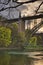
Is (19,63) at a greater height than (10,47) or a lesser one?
greater

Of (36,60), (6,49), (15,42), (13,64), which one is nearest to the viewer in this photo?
(13,64)

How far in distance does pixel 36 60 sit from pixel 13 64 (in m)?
0.55

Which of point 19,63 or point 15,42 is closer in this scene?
point 19,63

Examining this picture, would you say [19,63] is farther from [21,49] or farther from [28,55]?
[21,49]

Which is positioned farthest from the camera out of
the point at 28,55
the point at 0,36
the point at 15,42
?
the point at 15,42

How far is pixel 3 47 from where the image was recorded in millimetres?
5609

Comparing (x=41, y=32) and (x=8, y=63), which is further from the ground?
(x=8, y=63)

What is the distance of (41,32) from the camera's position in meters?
7.41

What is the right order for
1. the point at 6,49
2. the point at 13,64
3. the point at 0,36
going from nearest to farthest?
the point at 13,64
the point at 0,36
the point at 6,49

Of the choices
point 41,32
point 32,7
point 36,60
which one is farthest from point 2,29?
point 41,32

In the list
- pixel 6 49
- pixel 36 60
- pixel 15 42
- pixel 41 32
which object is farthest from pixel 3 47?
pixel 41 32

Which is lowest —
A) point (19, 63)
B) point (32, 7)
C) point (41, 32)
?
point (41, 32)

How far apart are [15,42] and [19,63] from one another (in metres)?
2.18

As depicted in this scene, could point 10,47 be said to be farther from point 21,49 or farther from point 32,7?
point 32,7
